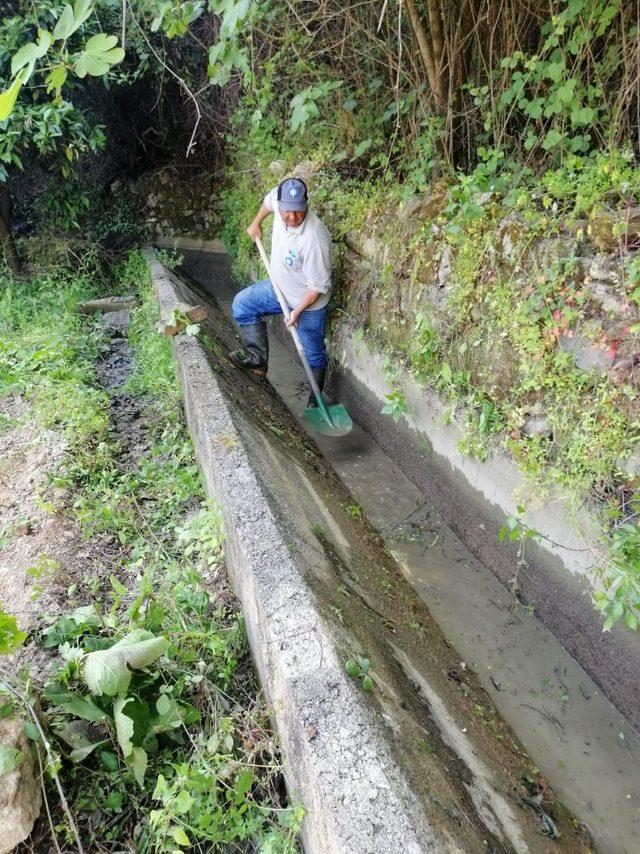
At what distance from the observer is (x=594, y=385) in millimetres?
2570

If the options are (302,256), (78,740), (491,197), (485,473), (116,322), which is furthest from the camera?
(116,322)

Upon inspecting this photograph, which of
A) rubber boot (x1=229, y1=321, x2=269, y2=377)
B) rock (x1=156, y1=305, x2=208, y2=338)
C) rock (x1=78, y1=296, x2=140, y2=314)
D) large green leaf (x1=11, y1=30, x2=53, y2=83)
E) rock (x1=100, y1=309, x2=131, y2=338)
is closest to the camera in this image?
large green leaf (x1=11, y1=30, x2=53, y2=83)

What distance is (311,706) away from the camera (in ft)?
5.46

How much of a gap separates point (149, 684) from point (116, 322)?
17.4ft

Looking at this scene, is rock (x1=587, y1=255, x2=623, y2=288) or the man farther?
the man

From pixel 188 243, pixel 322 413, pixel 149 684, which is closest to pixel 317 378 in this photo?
pixel 322 413

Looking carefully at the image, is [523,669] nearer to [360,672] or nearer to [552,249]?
[360,672]

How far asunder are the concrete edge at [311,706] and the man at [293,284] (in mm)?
2297

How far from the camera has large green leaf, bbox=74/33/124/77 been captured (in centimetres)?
96

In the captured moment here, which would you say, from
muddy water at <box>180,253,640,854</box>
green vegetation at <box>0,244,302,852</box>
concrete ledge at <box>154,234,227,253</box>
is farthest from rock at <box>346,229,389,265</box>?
concrete ledge at <box>154,234,227,253</box>

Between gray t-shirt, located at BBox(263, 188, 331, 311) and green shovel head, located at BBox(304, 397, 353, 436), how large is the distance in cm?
93

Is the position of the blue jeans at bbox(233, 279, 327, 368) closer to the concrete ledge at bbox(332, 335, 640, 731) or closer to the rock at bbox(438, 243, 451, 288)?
the concrete ledge at bbox(332, 335, 640, 731)

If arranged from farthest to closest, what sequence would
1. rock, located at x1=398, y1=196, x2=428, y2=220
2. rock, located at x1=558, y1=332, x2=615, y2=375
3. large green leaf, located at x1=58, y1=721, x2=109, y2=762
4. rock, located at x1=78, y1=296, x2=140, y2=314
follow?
rock, located at x1=78, y1=296, x2=140, y2=314, rock, located at x1=398, y1=196, x2=428, y2=220, rock, located at x1=558, y1=332, x2=615, y2=375, large green leaf, located at x1=58, y1=721, x2=109, y2=762

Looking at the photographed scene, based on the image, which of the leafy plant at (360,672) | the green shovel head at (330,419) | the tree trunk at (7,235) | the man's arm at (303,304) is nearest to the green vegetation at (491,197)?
the man's arm at (303,304)
